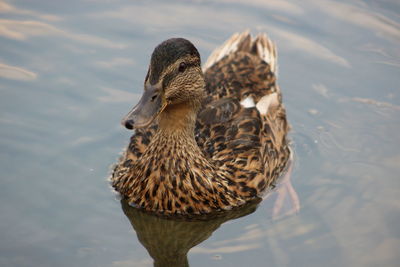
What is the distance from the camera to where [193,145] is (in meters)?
6.86

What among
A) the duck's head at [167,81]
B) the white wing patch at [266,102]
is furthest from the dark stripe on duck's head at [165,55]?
the white wing patch at [266,102]

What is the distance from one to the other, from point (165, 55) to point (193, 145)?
1.06 metres

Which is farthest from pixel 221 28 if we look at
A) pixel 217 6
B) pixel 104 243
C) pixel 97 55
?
pixel 104 243

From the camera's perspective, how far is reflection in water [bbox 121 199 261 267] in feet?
21.4

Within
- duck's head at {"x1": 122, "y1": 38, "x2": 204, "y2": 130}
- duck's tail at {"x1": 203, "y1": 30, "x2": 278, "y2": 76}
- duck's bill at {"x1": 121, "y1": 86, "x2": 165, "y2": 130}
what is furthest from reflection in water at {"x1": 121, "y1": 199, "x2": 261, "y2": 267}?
duck's tail at {"x1": 203, "y1": 30, "x2": 278, "y2": 76}

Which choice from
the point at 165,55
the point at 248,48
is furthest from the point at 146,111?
the point at 248,48

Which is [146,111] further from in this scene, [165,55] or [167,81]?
[165,55]

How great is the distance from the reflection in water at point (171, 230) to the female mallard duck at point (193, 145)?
0.08m

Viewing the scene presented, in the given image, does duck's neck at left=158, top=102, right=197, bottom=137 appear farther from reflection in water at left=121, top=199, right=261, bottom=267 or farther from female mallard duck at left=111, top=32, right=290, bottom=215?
reflection in water at left=121, top=199, right=261, bottom=267

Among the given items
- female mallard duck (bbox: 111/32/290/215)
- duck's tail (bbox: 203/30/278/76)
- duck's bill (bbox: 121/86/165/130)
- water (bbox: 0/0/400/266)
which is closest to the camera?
duck's bill (bbox: 121/86/165/130)

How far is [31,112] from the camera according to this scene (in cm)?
816

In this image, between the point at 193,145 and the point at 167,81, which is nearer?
the point at 167,81

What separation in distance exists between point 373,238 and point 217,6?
15.8 feet

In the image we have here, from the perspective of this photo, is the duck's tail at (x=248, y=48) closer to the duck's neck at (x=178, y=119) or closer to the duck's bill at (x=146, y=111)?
the duck's neck at (x=178, y=119)
